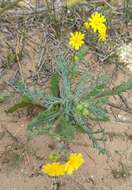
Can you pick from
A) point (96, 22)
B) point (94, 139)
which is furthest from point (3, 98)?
point (96, 22)

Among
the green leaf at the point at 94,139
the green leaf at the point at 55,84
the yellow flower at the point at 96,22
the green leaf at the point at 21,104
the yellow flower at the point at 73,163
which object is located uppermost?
the yellow flower at the point at 96,22

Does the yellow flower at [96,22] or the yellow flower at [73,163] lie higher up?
the yellow flower at [96,22]

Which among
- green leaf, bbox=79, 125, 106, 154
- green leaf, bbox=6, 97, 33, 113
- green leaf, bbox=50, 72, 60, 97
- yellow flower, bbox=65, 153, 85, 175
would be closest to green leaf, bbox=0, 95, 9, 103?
green leaf, bbox=6, 97, 33, 113

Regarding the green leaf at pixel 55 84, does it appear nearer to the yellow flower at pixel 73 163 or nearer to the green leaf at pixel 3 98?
the green leaf at pixel 3 98

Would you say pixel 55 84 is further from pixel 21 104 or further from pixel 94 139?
pixel 94 139

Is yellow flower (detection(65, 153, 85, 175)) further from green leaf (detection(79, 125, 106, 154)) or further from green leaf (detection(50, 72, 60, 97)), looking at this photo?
green leaf (detection(50, 72, 60, 97))

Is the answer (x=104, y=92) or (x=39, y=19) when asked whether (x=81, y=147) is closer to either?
(x=104, y=92)

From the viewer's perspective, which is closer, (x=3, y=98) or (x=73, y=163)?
(x=73, y=163)

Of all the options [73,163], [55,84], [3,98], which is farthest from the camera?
[3,98]

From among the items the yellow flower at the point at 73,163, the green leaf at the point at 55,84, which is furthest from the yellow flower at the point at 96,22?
the yellow flower at the point at 73,163

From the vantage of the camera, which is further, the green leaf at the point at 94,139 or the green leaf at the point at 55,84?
the green leaf at the point at 55,84

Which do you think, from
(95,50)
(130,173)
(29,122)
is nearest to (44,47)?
(95,50)
